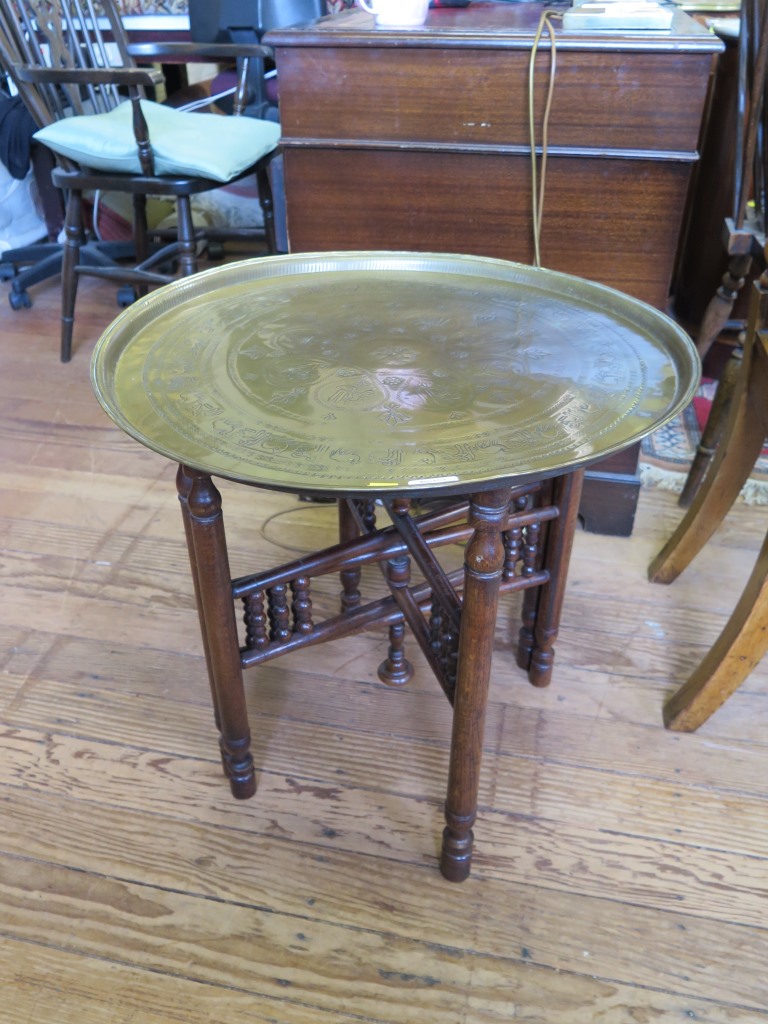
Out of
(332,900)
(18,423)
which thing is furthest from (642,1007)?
(18,423)

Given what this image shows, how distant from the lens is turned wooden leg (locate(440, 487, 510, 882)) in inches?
33.9

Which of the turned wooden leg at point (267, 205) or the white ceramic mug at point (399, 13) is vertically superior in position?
the white ceramic mug at point (399, 13)

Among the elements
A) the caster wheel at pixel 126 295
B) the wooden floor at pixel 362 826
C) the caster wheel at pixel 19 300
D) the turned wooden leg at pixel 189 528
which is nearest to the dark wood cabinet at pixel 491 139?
the wooden floor at pixel 362 826

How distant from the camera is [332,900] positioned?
1.09m

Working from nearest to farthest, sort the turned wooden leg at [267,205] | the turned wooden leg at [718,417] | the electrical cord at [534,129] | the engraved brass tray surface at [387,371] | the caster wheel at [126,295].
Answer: the engraved brass tray surface at [387,371] → the electrical cord at [534,129] → the turned wooden leg at [718,417] → the turned wooden leg at [267,205] → the caster wheel at [126,295]

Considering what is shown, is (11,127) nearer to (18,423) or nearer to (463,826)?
(18,423)

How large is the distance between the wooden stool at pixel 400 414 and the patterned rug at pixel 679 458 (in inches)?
29.8

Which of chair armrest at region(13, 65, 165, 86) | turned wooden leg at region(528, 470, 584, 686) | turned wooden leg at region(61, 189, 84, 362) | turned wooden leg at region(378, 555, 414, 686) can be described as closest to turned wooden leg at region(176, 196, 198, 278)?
chair armrest at region(13, 65, 165, 86)

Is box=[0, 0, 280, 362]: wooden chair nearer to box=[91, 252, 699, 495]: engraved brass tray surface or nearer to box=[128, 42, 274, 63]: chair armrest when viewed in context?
box=[128, 42, 274, 63]: chair armrest

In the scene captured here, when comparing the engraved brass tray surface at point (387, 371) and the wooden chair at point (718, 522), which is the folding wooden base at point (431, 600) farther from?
the wooden chair at point (718, 522)

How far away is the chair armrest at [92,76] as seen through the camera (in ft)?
6.33

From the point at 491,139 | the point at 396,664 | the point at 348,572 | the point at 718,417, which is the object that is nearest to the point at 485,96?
the point at 491,139

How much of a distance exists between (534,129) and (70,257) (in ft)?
4.97

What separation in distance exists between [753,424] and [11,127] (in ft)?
8.69
